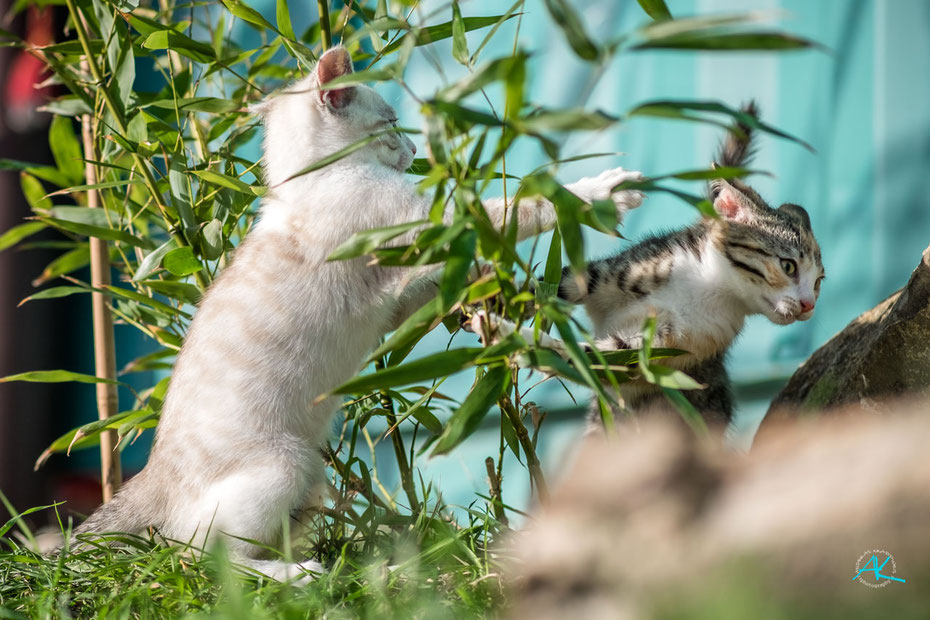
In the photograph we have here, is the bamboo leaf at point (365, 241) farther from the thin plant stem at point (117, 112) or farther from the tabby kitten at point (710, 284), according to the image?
the thin plant stem at point (117, 112)

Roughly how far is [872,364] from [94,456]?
337 centimetres

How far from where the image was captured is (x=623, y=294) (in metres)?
1.75

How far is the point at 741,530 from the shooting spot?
77cm

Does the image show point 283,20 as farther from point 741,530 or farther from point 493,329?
point 741,530

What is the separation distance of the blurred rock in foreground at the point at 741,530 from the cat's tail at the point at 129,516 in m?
0.98

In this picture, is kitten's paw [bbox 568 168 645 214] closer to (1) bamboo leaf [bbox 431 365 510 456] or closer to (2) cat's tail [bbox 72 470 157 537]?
(1) bamboo leaf [bbox 431 365 510 456]

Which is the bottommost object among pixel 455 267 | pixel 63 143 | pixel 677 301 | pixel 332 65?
pixel 677 301

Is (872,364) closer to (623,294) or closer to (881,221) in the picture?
(623,294)

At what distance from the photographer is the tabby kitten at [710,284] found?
167 centimetres

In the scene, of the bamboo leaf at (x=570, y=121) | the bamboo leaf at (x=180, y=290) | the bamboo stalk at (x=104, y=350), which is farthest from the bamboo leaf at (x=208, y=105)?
the bamboo leaf at (x=570, y=121)

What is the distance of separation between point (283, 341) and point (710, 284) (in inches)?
34.6

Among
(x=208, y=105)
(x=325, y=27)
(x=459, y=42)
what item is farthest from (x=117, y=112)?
(x=459, y=42)

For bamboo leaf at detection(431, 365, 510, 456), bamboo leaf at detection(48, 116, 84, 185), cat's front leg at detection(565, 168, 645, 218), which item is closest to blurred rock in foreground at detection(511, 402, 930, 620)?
bamboo leaf at detection(431, 365, 510, 456)

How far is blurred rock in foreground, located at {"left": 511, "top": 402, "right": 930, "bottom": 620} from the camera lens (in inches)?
28.1
